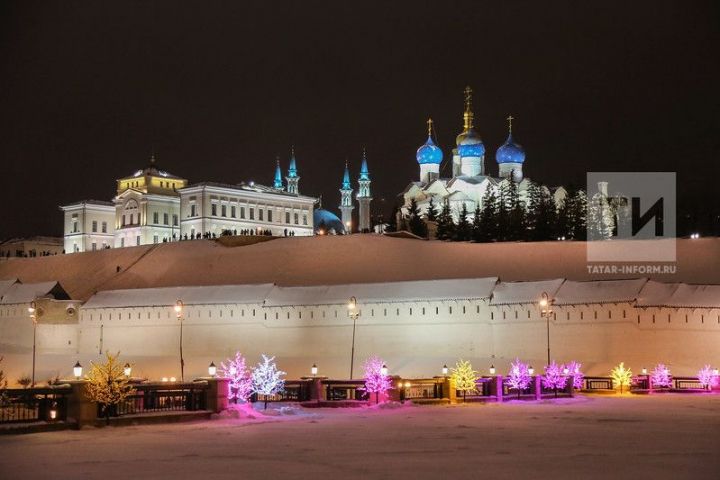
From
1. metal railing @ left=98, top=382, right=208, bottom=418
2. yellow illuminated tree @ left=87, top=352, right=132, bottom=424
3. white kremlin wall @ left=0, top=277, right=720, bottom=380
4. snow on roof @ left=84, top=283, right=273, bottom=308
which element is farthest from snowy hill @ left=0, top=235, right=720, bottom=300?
yellow illuminated tree @ left=87, top=352, right=132, bottom=424

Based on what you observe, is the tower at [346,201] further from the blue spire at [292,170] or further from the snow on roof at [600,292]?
the snow on roof at [600,292]

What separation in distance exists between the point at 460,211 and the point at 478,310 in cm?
3510

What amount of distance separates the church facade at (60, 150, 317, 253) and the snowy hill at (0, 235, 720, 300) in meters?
18.2

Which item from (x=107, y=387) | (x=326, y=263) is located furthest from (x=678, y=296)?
(x=107, y=387)

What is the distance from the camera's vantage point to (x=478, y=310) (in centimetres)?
5141

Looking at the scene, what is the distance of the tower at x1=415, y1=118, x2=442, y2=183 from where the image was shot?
9600 cm

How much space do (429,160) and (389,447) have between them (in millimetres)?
78742

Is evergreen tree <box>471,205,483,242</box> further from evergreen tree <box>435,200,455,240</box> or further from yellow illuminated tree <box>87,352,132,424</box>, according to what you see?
yellow illuminated tree <box>87,352,132,424</box>

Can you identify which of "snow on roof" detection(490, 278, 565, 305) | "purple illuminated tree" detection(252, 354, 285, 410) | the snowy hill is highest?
the snowy hill

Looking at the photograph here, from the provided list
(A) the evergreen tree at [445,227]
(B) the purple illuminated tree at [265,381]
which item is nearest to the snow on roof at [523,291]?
(B) the purple illuminated tree at [265,381]

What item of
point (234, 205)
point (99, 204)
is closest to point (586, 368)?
point (234, 205)

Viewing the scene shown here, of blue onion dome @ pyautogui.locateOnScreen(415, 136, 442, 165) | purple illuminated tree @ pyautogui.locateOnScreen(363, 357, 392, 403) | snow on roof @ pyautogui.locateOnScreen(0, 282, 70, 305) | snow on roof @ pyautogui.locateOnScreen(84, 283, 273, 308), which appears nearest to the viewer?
purple illuminated tree @ pyautogui.locateOnScreen(363, 357, 392, 403)

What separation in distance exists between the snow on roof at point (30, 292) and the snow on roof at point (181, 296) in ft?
7.04

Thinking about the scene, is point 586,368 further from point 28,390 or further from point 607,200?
point 607,200
